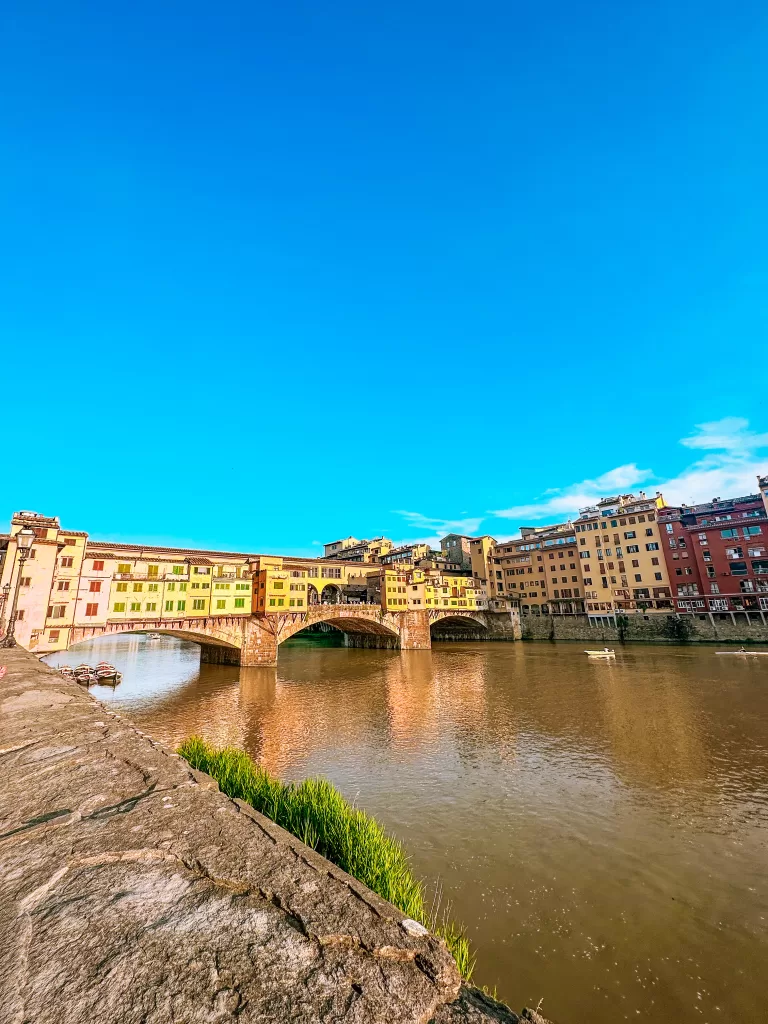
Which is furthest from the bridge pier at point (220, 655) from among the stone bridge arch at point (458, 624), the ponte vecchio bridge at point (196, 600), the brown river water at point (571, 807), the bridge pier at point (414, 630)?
the stone bridge arch at point (458, 624)

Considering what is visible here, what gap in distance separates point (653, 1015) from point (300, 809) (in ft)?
24.5

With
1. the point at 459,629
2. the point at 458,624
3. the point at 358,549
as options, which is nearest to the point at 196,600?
the point at 458,624

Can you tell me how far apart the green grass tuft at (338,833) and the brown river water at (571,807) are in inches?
73.2

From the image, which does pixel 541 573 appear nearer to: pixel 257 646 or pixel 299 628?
pixel 299 628

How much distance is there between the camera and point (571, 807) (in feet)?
52.1

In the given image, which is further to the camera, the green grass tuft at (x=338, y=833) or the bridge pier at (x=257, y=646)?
the bridge pier at (x=257, y=646)

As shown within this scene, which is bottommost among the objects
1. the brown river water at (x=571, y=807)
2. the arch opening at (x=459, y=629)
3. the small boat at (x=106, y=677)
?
the brown river water at (x=571, y=807)

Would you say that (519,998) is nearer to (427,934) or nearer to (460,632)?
(427,934)

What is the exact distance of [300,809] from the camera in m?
10.8

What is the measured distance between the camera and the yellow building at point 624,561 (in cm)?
7525

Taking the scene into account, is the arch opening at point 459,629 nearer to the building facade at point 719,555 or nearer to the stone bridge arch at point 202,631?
the building facade at point 719,555

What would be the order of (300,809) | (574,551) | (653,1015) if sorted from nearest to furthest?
(653,1015)
(300,809)
(574,551)

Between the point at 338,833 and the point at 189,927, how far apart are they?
26.4 feet

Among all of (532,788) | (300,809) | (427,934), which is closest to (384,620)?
(532,788)
